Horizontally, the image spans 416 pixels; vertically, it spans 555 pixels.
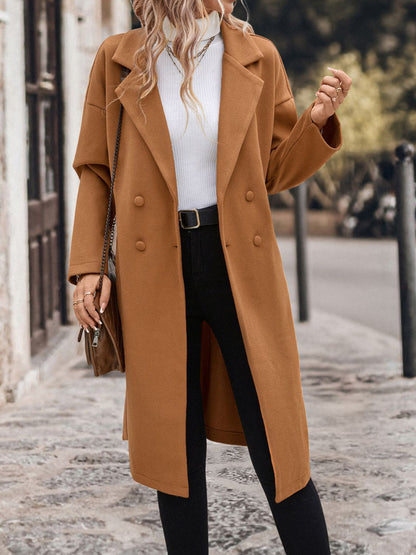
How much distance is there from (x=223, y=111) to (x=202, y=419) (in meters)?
0.76

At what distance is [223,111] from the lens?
7.13 ft

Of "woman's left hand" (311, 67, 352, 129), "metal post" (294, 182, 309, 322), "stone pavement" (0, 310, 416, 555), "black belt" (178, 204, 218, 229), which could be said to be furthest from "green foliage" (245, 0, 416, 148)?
"black belt" (178, 204, 218, 229)

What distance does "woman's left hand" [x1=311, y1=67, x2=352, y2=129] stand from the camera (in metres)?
2.16

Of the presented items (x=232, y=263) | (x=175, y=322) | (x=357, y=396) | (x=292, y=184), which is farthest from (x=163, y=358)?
(x=357, y=396)

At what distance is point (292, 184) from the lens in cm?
236

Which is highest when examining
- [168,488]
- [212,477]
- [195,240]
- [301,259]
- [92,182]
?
[92,182]

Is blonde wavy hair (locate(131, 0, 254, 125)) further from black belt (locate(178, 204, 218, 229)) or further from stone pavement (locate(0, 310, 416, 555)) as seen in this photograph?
stone pavement (locate(0, 310, 416, 555))

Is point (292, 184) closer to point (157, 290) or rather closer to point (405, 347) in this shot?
point (157, 290)

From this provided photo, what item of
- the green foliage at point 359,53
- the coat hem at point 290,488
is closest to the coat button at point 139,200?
the coat hem at point 290,488

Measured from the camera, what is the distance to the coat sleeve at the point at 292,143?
2.22m

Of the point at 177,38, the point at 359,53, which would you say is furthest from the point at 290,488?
the point at 359,53

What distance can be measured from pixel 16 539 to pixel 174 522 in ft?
2.81

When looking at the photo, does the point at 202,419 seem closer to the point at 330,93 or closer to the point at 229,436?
the point at 229,436

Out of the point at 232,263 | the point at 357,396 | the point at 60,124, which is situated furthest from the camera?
the point at 60,124
